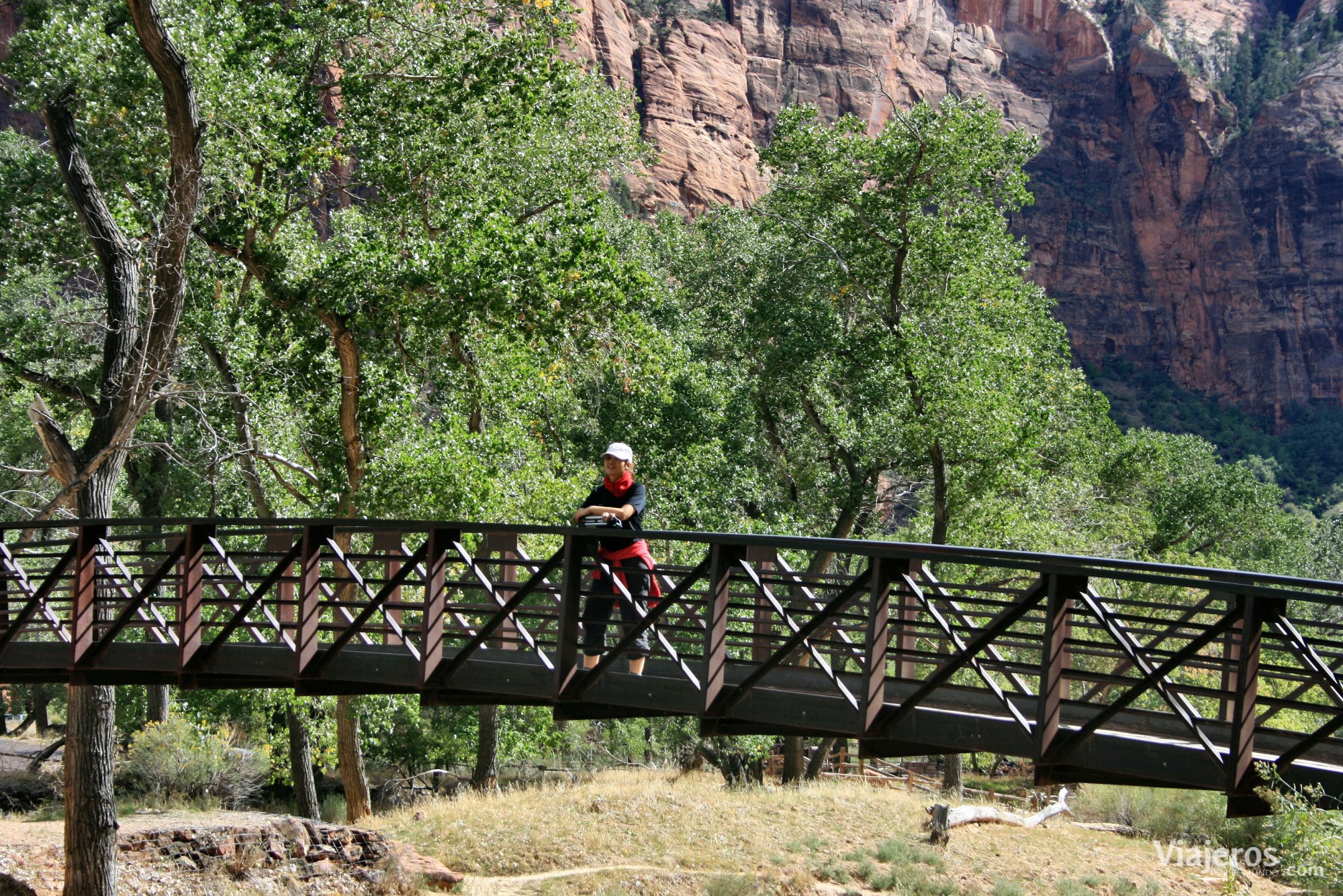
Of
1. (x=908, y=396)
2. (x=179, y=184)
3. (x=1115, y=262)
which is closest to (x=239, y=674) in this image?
(x=179, y=184)

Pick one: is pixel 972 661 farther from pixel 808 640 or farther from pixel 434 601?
pixel 434 601

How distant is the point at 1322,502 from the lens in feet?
255

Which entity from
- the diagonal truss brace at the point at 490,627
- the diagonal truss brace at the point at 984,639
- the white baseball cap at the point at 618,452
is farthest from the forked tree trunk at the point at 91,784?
the diagonal truss brace at the point at 984,639

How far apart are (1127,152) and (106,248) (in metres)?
108

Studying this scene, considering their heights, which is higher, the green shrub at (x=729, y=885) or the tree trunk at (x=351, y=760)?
the tree trunk at (x=351, y=760)

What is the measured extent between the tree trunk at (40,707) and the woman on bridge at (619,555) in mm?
29069

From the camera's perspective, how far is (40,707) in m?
31.0

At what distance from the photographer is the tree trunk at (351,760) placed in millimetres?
14570

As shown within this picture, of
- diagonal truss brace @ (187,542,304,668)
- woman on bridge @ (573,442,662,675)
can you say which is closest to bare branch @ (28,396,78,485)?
diagonal truss brace @ (187,542,304,668)

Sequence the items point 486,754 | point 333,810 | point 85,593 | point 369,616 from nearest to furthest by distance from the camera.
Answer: point 369,616 < point 85,593 < point 333,810 < point 486,754

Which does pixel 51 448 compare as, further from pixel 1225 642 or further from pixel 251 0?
pixel 1225 642

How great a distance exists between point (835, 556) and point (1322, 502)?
69.0 metres

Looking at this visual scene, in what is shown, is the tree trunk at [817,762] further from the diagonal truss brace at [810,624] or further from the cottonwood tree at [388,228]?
the diagonal truss brace at [810,624]

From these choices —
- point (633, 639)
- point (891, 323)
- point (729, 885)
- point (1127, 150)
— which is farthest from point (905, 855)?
point (1127, 150)
